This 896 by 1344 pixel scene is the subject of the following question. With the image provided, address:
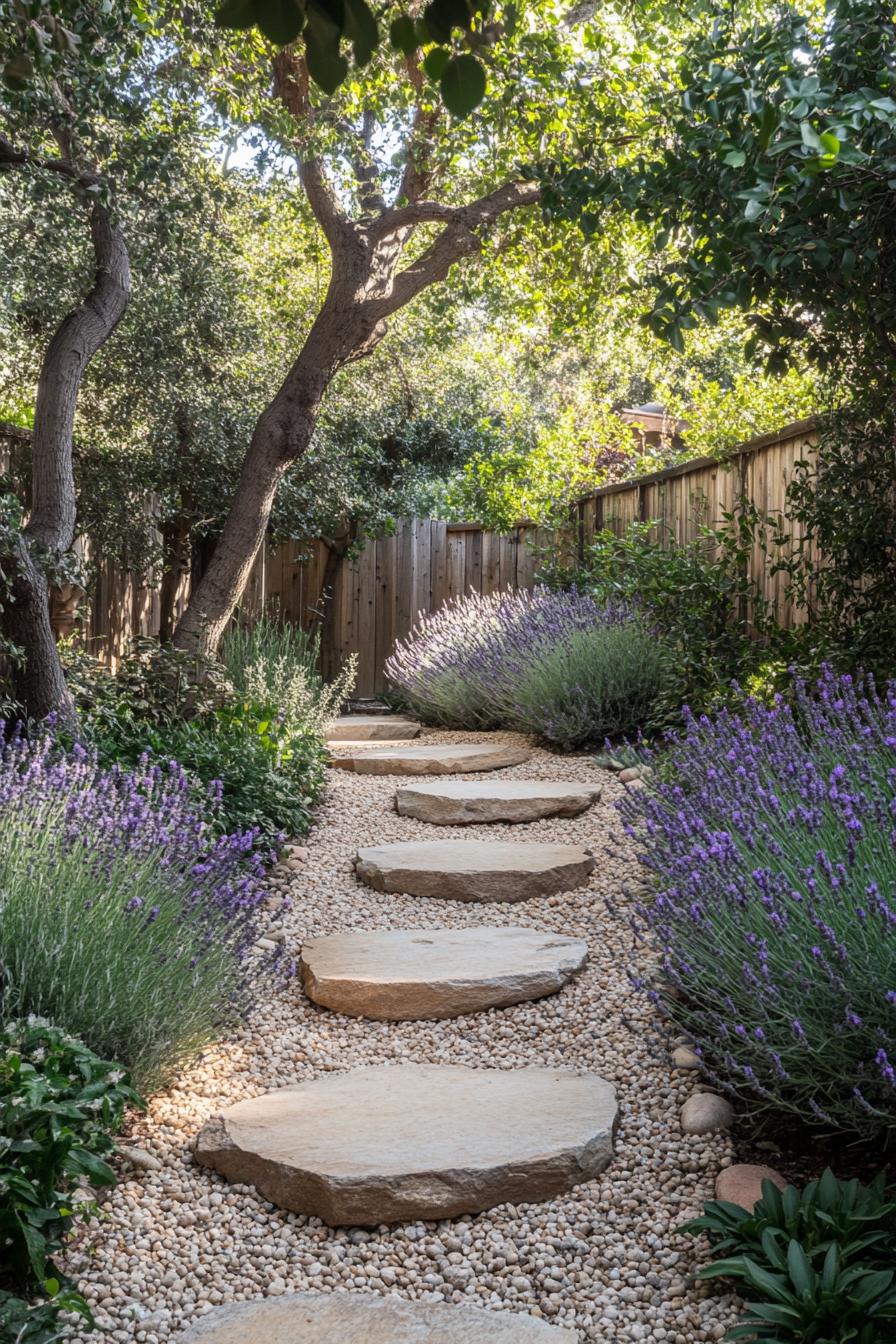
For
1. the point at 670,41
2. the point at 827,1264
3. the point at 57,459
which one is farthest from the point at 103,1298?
the point at 670,41

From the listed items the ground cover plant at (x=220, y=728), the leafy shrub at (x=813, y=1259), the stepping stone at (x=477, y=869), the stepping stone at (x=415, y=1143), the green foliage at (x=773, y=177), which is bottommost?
the stepping stone at (x=415, y=1143)

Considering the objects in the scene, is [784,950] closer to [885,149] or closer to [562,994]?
[562,994]

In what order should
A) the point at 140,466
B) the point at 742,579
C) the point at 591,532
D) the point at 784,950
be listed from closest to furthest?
the point at 784,950, the point at 742,579, the point at 140,466, the point at 591,532

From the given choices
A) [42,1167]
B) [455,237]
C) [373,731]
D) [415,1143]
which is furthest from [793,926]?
[373,731]

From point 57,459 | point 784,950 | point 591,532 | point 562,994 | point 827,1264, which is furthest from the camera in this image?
point 591,532

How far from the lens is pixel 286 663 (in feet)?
25.8

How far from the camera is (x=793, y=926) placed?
2.39 m

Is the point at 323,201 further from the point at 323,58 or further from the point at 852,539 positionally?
the point at 323,58

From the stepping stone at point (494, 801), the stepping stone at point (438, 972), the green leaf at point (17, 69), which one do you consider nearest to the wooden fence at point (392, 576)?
the stepping stone at point (494, 801)

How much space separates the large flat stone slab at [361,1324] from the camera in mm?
1936

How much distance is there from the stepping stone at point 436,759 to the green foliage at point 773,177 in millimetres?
2856

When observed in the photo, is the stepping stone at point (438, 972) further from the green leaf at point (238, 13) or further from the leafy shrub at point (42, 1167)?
the green leaf at point (238, 13)

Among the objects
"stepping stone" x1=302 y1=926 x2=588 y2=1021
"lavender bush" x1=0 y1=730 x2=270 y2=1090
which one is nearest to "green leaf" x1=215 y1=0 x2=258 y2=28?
"lavender bush" x1=0 y1=730 x2=270 y2=1090

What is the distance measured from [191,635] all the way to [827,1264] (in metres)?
5.29
